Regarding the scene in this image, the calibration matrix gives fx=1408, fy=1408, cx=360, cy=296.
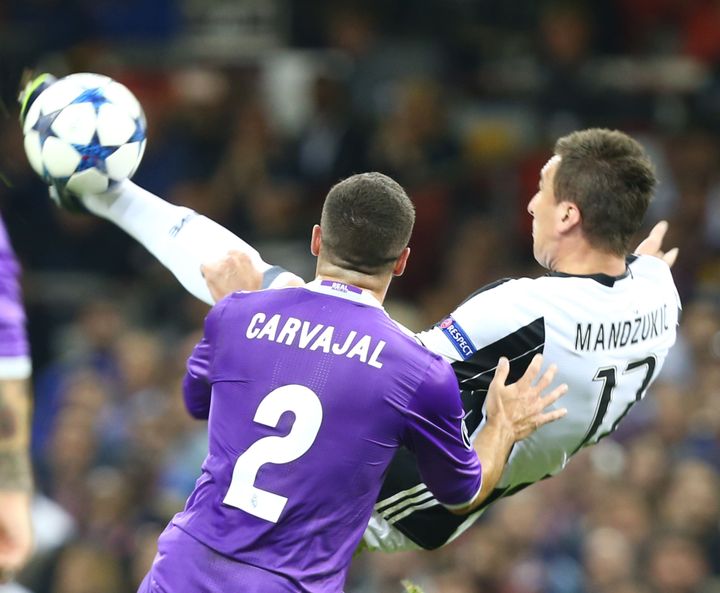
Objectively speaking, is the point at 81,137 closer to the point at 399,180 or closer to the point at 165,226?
the point at 165,226

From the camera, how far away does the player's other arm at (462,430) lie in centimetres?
419

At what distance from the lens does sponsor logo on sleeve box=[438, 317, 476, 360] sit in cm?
470

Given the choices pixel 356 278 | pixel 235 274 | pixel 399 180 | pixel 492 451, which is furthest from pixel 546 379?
pixel 399 180

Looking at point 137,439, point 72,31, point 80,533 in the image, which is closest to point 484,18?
point 72,31

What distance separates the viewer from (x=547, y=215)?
4.90 meters

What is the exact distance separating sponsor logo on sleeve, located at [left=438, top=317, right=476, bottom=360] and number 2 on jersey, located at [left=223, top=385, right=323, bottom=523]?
74cm

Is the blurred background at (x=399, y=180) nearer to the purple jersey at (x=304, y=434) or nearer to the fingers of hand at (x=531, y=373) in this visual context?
the fingers of hand at (x=531, y=373)

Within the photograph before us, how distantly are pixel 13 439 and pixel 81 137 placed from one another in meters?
1.58

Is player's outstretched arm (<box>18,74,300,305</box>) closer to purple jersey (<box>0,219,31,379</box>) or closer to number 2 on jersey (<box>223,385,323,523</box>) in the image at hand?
number 2 on jersey (<box>223,385,323,523</box>)

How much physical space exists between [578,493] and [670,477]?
1.97ft

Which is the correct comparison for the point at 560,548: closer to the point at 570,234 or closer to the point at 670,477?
the point at 670,477

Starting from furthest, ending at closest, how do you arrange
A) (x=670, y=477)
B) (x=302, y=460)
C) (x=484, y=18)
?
(x=484, y=18) < (x=670, y=477) < (x=302, y=460)

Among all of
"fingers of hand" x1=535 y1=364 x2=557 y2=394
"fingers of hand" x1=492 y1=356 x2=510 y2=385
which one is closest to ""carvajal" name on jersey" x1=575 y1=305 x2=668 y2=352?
"fingers of hand" x1=535 y1=364 x2=557 y2=394

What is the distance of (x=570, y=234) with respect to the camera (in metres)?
4.88
